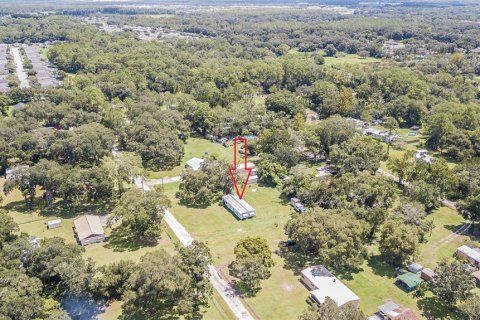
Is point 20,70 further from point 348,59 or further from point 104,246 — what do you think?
point 348,59

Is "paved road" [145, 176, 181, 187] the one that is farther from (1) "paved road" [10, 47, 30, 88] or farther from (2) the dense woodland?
(1) "paved road" [10, 47, 30, 88]

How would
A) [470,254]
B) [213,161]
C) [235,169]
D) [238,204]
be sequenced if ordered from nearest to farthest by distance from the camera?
1. [470,254]
2. [238,204]
3. [213,161]
4. [235,169]

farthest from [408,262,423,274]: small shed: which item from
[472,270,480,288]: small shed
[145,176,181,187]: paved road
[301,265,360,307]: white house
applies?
[145,176,181,187]: paved road

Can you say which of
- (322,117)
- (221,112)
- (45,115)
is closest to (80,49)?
(45,115)

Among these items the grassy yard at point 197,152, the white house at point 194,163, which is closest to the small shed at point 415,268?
the white house at point 194,163

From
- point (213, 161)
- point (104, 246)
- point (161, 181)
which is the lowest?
point (161, 181)

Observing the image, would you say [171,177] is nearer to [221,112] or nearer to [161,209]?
[161,209]

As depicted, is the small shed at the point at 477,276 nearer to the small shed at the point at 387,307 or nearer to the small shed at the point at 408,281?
the small shed at the point at 408,281

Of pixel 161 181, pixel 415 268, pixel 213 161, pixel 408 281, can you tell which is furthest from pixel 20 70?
pixel 408 281
